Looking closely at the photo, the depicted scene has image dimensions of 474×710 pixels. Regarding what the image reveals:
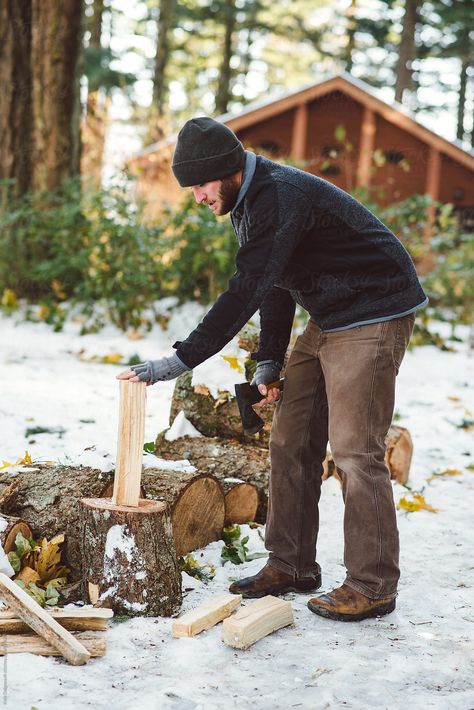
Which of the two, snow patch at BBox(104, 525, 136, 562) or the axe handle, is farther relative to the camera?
the axe handle

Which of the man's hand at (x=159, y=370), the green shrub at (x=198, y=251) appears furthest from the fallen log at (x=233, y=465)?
the green shrub at (x=198, y=251)

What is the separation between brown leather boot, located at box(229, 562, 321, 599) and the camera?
311 centimetres

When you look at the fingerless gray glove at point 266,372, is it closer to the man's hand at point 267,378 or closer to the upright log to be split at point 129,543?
the man's hand at point 267,378

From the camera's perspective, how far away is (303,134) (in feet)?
61.4

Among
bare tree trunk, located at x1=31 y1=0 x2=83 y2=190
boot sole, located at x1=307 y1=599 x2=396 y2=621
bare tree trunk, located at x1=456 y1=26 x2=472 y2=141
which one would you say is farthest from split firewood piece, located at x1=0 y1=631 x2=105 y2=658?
bare tree trunk, located at x1=456 y1=26 x2=472 y2=141

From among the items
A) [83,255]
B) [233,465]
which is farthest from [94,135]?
[233,465]

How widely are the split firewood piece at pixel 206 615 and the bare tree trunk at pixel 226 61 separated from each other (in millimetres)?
22821

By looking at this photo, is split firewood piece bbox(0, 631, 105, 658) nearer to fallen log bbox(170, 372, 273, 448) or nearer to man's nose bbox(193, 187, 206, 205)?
man's nose bbox(193, 187, 206, 205)

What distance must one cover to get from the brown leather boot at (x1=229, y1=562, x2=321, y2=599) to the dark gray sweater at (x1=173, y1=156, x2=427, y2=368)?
102 cm

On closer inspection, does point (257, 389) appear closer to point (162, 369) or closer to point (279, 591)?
point (162, 369)

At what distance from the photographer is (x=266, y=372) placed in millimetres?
3215

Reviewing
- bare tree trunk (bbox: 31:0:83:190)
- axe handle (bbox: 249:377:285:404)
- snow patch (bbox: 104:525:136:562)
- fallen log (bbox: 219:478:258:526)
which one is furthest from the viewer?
bare tree trunk (bbox: 31:0:83:190)

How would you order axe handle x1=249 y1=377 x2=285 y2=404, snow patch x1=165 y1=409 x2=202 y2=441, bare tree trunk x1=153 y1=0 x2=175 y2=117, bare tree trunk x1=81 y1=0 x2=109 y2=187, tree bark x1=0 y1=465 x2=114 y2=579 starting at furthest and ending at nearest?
1. bare tree trunk x1=153 y1=0 x2=175 y2=117
2. bare tree trunk x1=81 y1=0 x2=109 y2=187
3. snow patch x1=165 y1=409 x2=202 y2=441
4. axe handle x1=249 y1=377 x2=285 y2=404
5. tree bark x1=0 y1=465 x2=114 y2=579

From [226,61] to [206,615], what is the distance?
2361 cm
